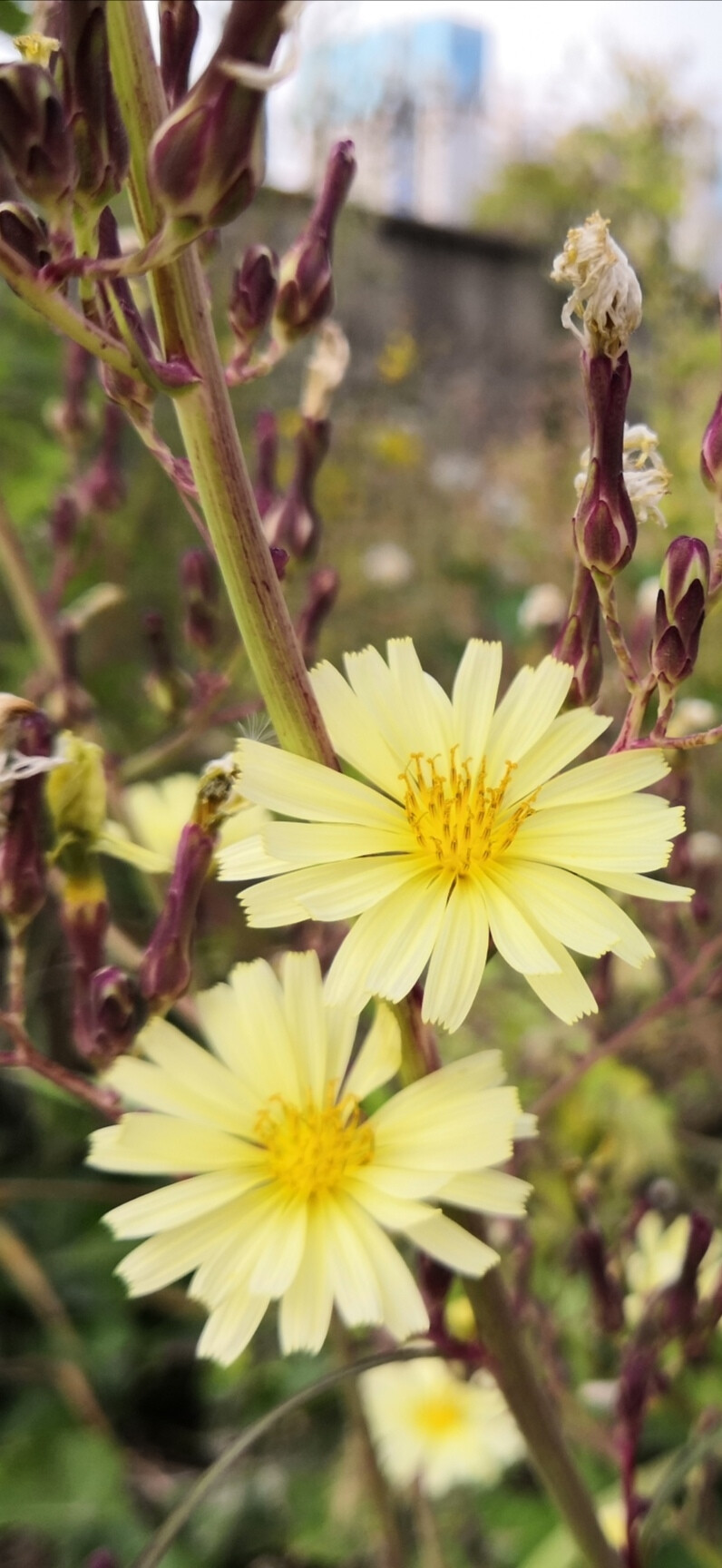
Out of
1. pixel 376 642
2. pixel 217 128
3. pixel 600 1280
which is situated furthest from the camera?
pixel 376 642

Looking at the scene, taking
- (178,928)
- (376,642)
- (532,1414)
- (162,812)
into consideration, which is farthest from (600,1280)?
(376,642)

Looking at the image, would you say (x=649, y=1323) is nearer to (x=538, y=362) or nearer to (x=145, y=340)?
(x=145, y=340)

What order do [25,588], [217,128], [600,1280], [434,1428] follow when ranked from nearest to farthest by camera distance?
[217,128] < [600,1280] < [25,588] < [434,1428]

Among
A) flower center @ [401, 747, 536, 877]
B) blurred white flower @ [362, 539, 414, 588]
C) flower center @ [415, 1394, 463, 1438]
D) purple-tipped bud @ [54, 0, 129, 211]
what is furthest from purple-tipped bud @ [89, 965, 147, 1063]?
blurred white flower @ [362, 539, 414, 588]

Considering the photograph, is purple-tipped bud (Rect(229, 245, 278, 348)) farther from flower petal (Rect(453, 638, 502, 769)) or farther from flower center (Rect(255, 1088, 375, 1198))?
flower center (Rect(255, 1088, 375, 1198))

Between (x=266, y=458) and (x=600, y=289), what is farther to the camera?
(x=266, y=458)

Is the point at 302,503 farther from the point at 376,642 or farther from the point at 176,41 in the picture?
the point at 376,642

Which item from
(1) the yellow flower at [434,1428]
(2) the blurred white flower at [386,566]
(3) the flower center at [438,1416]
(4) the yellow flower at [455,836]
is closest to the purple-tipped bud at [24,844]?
(4) the yellow flower at [455,836]
